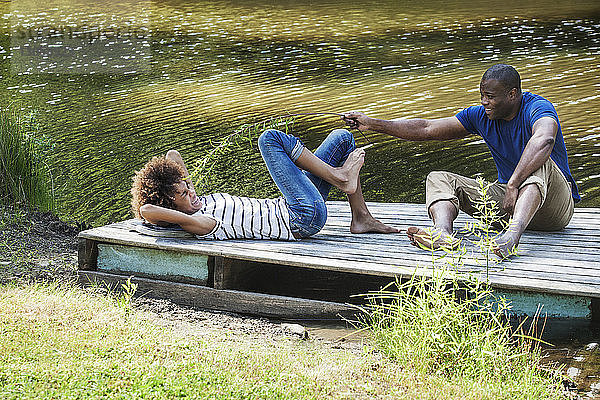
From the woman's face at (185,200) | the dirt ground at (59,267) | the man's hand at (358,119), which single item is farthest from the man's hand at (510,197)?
the woman's face at (185,200)

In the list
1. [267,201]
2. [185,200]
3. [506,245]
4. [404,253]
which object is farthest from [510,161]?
[185,200]

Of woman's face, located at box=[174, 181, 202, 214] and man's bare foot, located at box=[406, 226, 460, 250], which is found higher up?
woman's face, located at box=[174, 181, 202, 214]

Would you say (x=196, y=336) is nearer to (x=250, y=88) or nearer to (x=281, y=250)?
(x=281, y=250)

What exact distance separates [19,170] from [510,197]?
4.27 metres

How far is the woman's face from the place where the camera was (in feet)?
14.9

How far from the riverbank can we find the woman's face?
59 cm

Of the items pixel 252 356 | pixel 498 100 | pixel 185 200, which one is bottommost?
pixel 252 356

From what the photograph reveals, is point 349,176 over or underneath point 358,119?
underneath

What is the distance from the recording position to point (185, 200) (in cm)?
457

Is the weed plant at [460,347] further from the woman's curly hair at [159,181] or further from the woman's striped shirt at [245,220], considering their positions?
the woman's curly hair at [159,181]

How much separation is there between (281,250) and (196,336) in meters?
0.86

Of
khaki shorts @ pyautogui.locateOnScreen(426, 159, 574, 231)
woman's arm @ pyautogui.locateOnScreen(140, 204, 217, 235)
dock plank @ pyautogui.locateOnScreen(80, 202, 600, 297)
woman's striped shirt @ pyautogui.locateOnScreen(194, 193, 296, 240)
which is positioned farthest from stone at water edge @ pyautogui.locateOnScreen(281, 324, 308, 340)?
khaki shorts @ pyautogui.locateOnScreen(426, 159, 574, 231)

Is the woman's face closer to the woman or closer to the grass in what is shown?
the woman

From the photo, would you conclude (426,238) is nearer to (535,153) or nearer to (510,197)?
(510,197)
